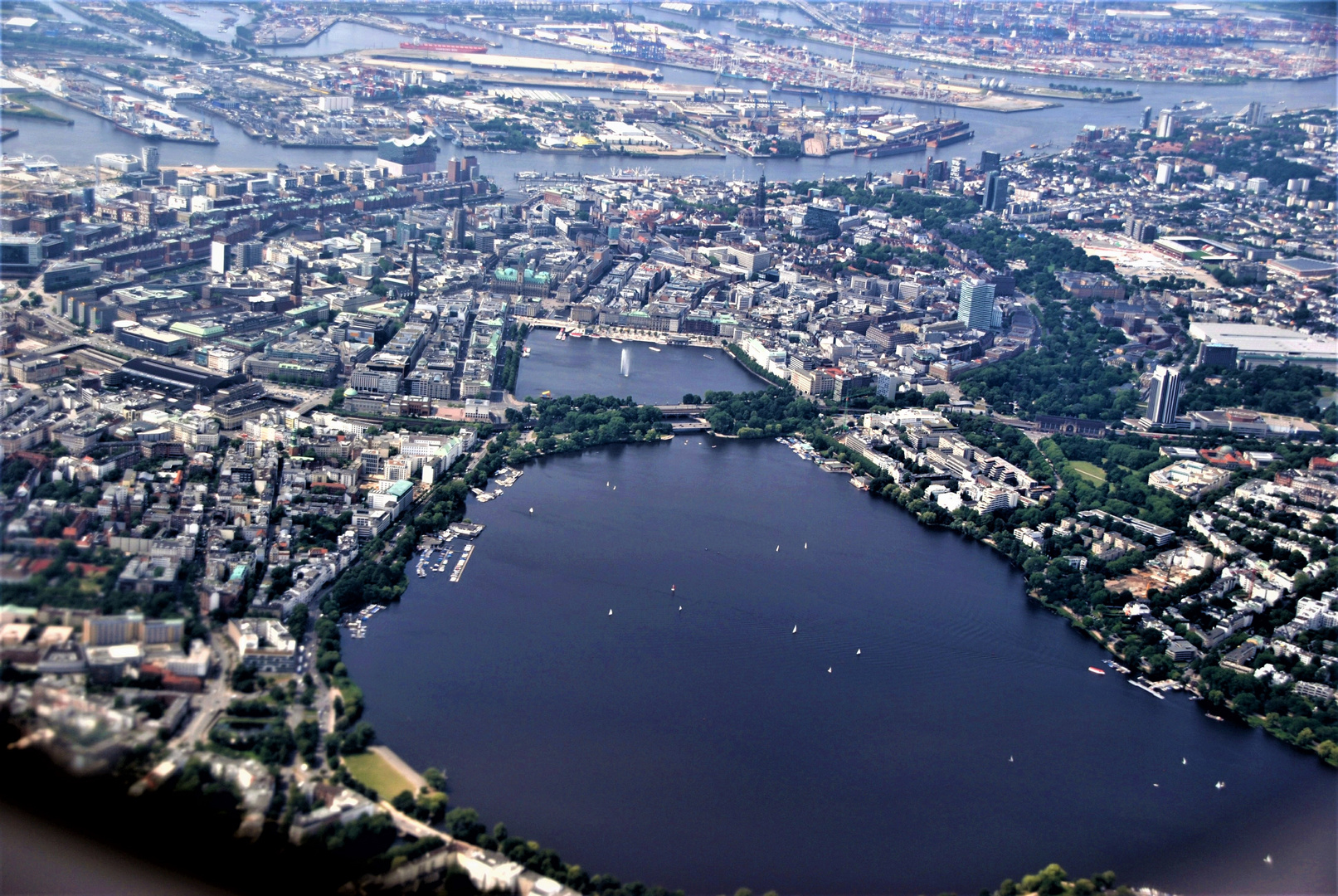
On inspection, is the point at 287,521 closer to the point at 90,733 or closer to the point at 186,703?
the point at 186,703

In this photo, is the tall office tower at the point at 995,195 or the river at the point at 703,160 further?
the tall office tower at the point at 995,195

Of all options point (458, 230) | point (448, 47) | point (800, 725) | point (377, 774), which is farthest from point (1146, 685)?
point (448, 47)

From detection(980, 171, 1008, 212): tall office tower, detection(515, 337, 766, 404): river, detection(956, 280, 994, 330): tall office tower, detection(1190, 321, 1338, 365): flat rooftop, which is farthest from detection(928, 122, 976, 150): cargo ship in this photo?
detection(515, 337, 766, 404): river

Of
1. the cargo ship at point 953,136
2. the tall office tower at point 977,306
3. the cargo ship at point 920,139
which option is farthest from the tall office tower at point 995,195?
the tall office tower at point 977,306

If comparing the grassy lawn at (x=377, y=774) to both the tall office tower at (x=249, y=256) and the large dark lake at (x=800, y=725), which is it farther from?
the tall office tower at (x=249, y=256)

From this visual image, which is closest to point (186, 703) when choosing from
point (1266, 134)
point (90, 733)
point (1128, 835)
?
point (90, 733)

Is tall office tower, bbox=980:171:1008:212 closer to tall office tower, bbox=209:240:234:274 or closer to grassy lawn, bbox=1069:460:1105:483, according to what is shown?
grassy lawn, bbox=1069:460:1105:483
